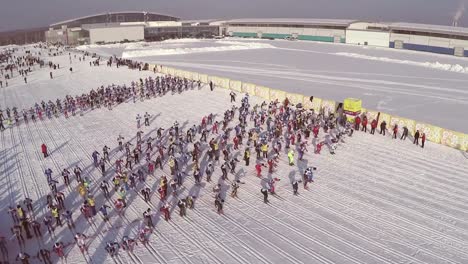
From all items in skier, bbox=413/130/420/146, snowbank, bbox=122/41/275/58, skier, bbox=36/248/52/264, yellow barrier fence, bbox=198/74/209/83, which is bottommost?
skier, bbox=36/248/52/264

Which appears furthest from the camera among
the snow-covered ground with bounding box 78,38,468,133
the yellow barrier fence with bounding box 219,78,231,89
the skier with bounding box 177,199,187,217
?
the yellow barrier fence with bounding box 219,78,231,89

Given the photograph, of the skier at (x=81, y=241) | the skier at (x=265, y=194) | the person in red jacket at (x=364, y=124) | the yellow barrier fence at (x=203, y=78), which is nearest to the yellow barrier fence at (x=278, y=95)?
the person in red jacket at (x=364, y=124)

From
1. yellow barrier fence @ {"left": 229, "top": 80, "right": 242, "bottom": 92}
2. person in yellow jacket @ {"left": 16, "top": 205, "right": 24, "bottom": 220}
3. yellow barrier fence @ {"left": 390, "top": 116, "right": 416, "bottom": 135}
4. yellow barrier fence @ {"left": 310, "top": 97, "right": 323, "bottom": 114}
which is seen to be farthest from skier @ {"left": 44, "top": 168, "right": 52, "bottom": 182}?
yellow barrier fence @ {"left": 229, "top": 80, "right": 242, "bottom": 92}

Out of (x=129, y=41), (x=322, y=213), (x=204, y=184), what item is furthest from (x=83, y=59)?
(x=322, y=213)

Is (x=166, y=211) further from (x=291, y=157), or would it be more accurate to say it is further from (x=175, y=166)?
(x=291, y=157)

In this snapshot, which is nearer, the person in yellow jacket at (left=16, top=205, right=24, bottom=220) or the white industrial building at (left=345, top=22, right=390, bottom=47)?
the person in yellow jacket at (left=16, top=205, right=24, bottom=220)

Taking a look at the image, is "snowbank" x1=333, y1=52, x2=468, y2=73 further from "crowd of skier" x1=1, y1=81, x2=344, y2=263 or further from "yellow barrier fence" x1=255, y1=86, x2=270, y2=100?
"crowd of skier" x1=1, y1=81, x2=344, y2=263

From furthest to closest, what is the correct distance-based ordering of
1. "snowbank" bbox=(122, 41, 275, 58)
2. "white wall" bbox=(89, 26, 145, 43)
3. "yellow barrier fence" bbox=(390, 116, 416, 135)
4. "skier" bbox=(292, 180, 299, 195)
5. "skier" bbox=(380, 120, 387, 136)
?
"white wall" bbox=(89, 26, 145, 43), "snowbank" bbox=(122, 41, 275, 58), "skier" bbox=(380, 120, 387, 136), "yellow barrier fence" bbox=(390, 116, 416, 135), "skier" bbox=(292, 180, 299, 195)
